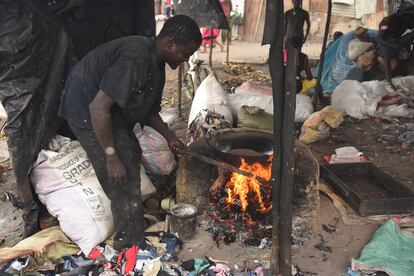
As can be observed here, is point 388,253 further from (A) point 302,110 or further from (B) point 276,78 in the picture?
(A) point 302,110

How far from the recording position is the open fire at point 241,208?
400 centimetres

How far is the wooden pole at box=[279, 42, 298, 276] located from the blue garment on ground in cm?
731

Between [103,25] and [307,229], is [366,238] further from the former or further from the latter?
[103,25]

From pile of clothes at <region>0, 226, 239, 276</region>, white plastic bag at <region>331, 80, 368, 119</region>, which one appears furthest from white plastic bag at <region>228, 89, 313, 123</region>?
pile of clothes at <region>0, 226, 239, 276</region>

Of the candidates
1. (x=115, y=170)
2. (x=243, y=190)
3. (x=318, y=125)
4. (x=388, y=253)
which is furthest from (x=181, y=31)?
(x=318, y=125)

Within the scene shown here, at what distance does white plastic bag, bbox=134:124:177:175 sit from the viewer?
4637 mm

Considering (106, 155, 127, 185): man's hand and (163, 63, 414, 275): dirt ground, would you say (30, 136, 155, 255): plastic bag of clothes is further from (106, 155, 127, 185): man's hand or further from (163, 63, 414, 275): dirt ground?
(163, 63, 414, 275): dirt ground

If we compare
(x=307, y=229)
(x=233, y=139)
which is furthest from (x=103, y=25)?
(x=307, y=229)

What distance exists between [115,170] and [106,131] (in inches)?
14.9

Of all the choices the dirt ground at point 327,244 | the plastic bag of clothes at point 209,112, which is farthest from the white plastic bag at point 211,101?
the dirt ground at point 327,244

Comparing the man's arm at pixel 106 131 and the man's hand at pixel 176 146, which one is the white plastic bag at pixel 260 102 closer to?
the man's hand at pixel 176 146

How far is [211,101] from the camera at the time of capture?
248 inches

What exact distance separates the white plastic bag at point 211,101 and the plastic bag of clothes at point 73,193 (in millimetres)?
2512

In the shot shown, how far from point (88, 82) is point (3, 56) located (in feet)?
2.72
